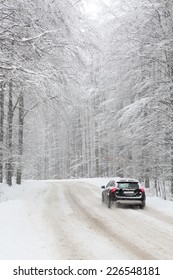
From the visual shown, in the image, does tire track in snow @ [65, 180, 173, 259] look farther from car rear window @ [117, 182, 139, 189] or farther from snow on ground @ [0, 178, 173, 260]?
car rear window @ [117, 182, 139, 189]

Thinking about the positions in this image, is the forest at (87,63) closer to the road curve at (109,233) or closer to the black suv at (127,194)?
the black suv at (127,194)

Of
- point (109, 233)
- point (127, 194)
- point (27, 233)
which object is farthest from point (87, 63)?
point (27, 233)

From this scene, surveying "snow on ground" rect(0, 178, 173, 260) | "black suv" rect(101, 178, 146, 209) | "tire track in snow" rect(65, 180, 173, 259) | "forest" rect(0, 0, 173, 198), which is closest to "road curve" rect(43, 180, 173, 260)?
"tire track in snow" rect(65, 180, 173, 259)

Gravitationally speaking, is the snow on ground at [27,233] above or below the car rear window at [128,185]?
below

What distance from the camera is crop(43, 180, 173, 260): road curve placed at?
827 centimetres

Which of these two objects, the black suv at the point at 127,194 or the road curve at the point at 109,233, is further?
the black suv at the point at 127,194

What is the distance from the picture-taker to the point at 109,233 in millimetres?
10742

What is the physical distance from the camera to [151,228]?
11.6 metres

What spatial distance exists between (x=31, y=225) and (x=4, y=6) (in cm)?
647

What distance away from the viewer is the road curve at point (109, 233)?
8.27 metres

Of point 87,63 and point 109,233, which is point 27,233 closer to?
point 109,233

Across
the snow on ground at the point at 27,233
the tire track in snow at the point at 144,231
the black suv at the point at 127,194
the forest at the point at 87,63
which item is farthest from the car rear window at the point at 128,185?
the forest at the point at 87,63
